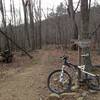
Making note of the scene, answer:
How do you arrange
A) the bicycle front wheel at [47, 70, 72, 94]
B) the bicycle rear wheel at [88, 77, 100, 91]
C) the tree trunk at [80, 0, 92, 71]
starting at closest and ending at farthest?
the bicycle rear wheel at [88, 77, 100, 91] → the bicycle front wheel at [47, 70, 72, 94] → the tree trunk at [80, 0, 92, 71]

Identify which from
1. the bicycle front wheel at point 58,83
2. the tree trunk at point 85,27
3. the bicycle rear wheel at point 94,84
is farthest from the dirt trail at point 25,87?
the tree trunk at point 85,27

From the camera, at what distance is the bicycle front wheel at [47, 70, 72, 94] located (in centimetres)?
661

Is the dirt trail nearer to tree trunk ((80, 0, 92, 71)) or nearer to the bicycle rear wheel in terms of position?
the bicycle rear wheel

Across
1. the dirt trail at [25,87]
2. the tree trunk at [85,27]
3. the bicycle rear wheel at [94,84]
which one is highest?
the tree trunk at [85,27]

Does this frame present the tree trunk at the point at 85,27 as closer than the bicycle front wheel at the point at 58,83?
No

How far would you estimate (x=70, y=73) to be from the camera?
274 inches

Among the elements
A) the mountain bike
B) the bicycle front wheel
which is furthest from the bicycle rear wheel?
the bicycle front wheel

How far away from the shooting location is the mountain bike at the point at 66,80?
651 cm

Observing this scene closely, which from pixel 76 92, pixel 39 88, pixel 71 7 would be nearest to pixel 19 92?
pixel 39 88

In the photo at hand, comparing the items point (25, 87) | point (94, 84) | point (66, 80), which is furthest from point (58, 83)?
point (25, 87)

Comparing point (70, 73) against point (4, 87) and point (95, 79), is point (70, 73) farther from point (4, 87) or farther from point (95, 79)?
point (4, 87)

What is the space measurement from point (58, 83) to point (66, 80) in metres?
0.24

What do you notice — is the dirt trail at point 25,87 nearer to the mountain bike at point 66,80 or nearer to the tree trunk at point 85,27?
the mountain bike at point 66,80

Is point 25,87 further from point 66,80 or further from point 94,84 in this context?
point 94,84
